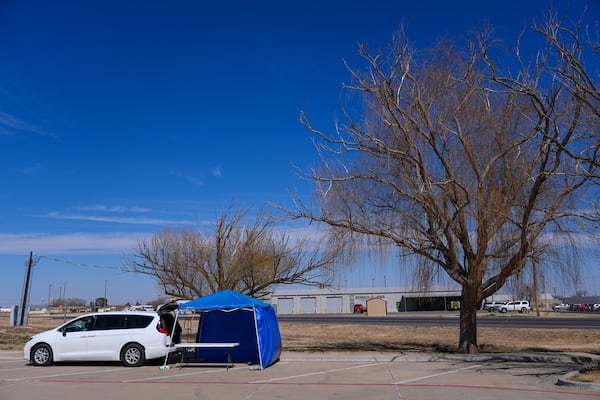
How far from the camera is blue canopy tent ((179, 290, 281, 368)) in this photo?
1526 cm

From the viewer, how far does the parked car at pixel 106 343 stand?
15.6 m

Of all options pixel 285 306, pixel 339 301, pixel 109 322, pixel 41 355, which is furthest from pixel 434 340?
pixel 285 306

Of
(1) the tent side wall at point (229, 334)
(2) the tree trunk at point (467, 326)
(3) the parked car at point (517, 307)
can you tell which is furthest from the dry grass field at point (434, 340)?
(3) the parked car at point (517, 307)

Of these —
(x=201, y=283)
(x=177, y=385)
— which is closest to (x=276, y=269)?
(x=201, y=283)

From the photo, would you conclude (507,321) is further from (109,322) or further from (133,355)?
(109,322)

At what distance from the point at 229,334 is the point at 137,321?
3033 millimetres

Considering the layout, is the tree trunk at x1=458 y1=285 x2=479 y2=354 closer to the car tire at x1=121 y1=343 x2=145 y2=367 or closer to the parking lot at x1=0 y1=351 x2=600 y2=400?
the parking lot at x1=0 y1=351 x2=600 y2=400

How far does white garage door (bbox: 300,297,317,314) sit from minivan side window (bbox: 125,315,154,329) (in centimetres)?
7145

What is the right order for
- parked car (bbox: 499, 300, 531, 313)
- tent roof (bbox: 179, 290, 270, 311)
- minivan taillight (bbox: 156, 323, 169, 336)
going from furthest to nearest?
parked car (bbox: 499, 300, 531, 313), minivan taillight (bbox: 156, 323, 169, 336), tent roof (bbox: 179, 290, 270, 311)

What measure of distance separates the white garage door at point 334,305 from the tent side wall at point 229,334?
226 ft

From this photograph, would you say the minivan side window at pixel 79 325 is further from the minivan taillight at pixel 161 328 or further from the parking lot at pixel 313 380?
the minivan taillight at pixel 161 328

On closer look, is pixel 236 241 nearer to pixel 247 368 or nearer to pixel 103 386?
pixel 247 368

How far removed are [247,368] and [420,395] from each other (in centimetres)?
637

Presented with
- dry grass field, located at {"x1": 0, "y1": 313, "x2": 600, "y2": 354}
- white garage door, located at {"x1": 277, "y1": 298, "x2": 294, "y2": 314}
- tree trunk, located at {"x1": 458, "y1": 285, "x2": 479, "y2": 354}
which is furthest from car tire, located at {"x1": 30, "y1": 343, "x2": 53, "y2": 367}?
white garage door, located at {"x1": 277, "y1": 298, "x2": 294, "y2": 314}
